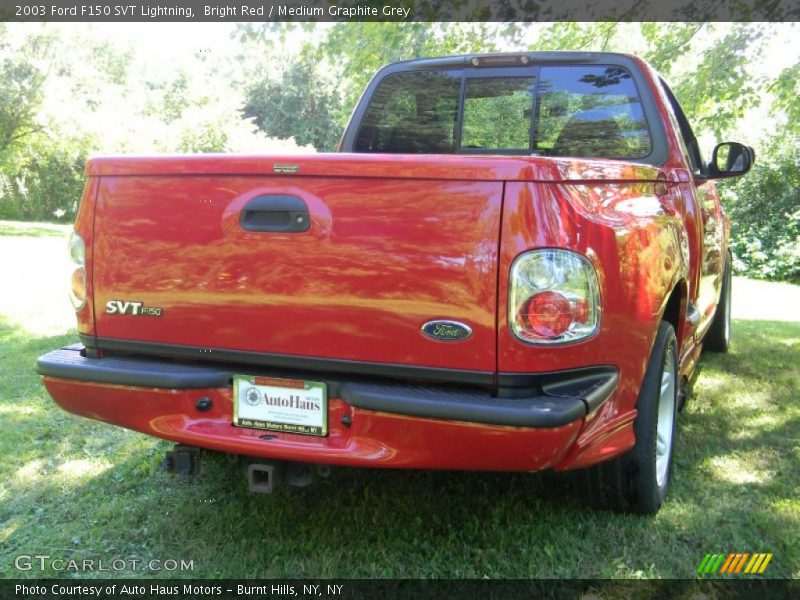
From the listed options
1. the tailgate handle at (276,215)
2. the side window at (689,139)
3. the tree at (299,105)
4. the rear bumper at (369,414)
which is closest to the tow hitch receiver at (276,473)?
the rear bumper at (369,414)

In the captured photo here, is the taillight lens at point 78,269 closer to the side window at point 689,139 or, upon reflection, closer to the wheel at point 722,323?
the side window at point 689,139

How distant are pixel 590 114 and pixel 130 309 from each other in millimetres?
2425

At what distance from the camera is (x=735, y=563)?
2699 mm

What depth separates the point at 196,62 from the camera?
51000mm

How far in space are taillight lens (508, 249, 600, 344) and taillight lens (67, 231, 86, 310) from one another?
156cm

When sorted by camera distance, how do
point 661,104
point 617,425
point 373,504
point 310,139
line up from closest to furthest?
point 617,425, point 373,504, point 661,104, point 310,139

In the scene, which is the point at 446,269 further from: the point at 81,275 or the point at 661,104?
the point at 661,104

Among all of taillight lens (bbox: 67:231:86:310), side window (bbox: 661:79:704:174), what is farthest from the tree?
taillight lens (bbox: 67:231:86:310)

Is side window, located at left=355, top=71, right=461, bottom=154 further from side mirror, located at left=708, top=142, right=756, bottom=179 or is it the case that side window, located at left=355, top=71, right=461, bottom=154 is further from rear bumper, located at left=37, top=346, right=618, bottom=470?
rear bumper, located at left=37, top=346, right=618, bottom=470

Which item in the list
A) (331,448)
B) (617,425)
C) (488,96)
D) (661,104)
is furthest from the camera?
(488,96)

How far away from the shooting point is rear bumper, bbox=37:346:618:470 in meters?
2.18

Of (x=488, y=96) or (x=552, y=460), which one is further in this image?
(x=488, y=96)

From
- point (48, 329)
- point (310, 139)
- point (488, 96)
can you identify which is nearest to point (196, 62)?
point (310, 139)

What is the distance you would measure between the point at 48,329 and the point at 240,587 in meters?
5.25
